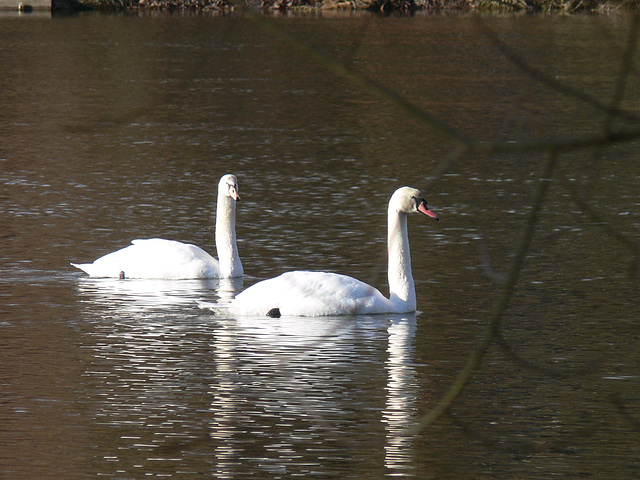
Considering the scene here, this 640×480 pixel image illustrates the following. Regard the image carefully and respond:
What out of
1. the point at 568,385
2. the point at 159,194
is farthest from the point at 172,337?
the point at 159,194

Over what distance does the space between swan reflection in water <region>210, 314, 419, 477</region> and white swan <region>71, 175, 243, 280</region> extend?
73.6 inches

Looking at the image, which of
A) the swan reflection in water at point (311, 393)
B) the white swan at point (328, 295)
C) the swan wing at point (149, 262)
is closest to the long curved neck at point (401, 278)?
the white swan at point (328, 295)

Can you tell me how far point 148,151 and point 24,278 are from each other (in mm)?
9562

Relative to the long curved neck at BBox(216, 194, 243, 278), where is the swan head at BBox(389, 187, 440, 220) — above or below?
above

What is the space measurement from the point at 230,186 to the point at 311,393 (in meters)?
4.99

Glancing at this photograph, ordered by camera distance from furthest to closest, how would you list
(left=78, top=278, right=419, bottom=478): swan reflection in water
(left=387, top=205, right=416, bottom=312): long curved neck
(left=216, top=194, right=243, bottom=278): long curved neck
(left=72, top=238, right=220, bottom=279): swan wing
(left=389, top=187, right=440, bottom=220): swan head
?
(left=216, top=194, right=243, bottom=278): long curved neck → (left=72, top=238, right=220, bottom=279): swan wing → (left=389, top=187, right=440, bottom=220): swan head → (left=387, top=205, right=416, bottom=312): long curved neck → (left=78, top=278, right=419, bottom=478): swan reflection in water

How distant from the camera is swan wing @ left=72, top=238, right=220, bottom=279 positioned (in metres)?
11.8

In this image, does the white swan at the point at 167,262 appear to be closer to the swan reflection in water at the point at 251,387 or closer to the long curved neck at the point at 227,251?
the long curved neck at the point at 227,251

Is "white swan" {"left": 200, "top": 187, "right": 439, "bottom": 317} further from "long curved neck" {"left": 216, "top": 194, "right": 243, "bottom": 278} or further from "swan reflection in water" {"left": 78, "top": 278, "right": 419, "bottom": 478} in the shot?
"long curved neck" {"left": 216, "top": 194, "right": 243, "bottom": 278}

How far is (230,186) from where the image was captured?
493 inches

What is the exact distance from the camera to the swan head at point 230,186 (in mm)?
12453

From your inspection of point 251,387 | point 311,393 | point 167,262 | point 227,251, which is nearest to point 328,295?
point 251,387

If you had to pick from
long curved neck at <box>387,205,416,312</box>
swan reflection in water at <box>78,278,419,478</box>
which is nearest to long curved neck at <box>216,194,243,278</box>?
swan reflection in water at <box>78,278,419,478</box>

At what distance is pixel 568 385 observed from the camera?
828 cm
